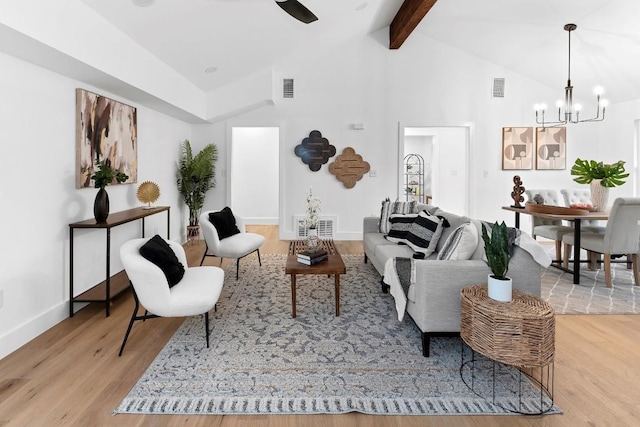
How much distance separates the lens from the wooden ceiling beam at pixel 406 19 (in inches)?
187

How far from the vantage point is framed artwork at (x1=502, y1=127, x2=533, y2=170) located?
6641mm

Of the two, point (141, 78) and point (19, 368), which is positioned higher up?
point (141, 78)

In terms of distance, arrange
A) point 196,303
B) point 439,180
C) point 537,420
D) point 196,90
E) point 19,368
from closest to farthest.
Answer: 1. point 537,420
2. point 19,368
3. point 196,303
4. point 196,90
5. point 439,180

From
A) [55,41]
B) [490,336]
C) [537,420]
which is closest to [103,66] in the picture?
[55,41]

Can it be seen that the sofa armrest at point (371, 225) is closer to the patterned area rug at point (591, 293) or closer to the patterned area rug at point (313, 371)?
the patterned area rug at point (313, 371)

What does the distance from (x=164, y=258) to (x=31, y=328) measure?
1155 mm

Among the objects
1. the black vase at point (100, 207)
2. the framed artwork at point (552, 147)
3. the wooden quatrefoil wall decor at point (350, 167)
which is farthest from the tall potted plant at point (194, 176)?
the framed artwork at point (552, 147)

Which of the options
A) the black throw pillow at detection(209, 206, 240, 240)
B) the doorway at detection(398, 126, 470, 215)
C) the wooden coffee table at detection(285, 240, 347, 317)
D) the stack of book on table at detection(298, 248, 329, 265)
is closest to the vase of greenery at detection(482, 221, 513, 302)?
the wooden coffee table at detection(285, 240, 347, 317)

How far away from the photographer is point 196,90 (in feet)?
18.8

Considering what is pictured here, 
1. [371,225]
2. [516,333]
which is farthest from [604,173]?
[516,333]

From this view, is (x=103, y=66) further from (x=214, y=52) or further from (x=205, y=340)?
(x=205, y=340)

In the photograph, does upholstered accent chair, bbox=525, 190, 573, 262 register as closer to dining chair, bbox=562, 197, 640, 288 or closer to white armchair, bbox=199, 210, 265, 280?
dining chair, bbox=562, 197, 640, 288

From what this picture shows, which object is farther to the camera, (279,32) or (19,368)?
(279,32)

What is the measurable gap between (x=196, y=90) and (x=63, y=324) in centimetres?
389
